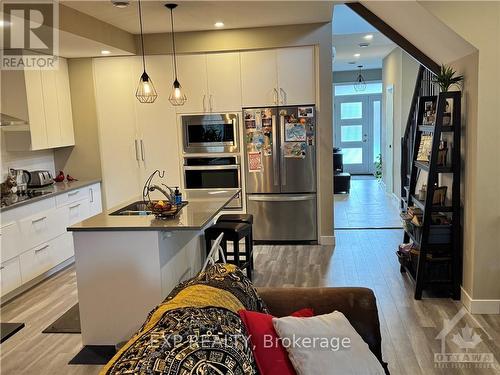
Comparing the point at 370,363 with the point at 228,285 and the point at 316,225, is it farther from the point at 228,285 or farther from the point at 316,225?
Answer: the point at 316,225

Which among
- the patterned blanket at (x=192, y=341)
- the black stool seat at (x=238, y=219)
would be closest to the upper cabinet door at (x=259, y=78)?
the black stool seat at (x=238, y=219)

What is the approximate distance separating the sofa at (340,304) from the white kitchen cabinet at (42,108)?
12.2 feet

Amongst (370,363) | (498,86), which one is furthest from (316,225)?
(370,363)

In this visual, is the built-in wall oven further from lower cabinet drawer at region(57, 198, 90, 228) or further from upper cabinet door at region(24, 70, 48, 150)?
upper cabinet door at region(24, 70, 48, 150)

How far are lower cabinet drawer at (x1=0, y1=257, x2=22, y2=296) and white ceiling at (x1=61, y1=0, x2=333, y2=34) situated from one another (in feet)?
7.73

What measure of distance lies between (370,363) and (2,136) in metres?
4.50

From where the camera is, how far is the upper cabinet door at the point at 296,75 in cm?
528

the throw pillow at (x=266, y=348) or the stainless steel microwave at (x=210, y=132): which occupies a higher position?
the stainless steel microwave at (x=210, y=132)

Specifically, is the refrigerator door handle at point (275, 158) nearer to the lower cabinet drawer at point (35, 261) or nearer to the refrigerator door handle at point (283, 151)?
the refrigerator door handle at point (283, 151)

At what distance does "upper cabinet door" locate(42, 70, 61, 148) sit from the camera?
5059 mm

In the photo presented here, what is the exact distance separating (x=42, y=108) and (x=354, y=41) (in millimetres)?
4951

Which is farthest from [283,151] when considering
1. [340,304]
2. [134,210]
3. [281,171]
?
[340,304]

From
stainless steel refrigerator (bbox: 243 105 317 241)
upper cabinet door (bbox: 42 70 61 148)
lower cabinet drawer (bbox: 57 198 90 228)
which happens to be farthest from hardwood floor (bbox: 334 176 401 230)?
upper cabinet door (bbox: 42 70 61 148)

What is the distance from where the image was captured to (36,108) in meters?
4.82
